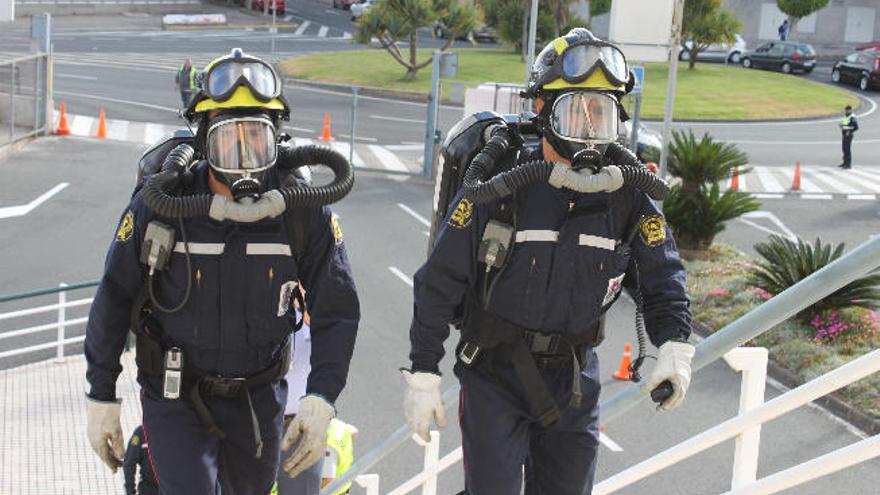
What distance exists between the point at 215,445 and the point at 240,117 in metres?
→ 1.28

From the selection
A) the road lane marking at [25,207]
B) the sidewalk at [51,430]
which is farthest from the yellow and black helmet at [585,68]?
the road lane marking at [25,207]

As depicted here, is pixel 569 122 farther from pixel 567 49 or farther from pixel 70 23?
pixel 70 23

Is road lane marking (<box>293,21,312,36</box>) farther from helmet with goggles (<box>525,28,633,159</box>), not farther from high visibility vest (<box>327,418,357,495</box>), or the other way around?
helmet with goggles (<box>525,28,633,159</box>)

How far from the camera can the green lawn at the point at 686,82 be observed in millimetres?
38219

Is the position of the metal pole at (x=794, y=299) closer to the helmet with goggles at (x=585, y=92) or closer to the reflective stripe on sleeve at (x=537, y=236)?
the reflective stripe on sleeve at (x=537, y=236)

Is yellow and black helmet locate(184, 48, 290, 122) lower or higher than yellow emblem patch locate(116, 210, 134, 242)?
higher

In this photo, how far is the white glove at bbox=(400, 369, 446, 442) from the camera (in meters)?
4.80

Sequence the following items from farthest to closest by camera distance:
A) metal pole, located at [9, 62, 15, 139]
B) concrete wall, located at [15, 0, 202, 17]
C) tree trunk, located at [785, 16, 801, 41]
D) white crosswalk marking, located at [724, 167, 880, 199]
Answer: concrete wall, located at [15, 0, 202, 17], tree trunk, located at [785, 16, 801, 41], white crosswalk marking, located at [724, 167, 880, 199], metal pole, located at [9, 62, 15, 139]

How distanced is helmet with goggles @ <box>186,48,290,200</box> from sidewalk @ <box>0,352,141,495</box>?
4.93 metres

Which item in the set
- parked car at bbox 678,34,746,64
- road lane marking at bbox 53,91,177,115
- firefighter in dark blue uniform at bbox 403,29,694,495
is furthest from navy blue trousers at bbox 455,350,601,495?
parked car at bbox 678,34,746,64

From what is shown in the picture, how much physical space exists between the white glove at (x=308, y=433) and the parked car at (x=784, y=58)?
149 ft

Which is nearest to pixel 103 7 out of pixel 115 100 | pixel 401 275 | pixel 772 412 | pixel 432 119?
pixel 115 100

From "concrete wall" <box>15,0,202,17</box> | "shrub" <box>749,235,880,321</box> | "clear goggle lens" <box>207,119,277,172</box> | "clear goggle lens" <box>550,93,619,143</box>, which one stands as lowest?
"shrub" <box>749,235,880,321</box>

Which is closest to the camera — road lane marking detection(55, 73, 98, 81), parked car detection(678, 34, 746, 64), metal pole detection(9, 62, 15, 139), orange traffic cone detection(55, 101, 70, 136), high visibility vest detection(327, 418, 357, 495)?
high visibility vest detection(327, 418, 357, 495)
